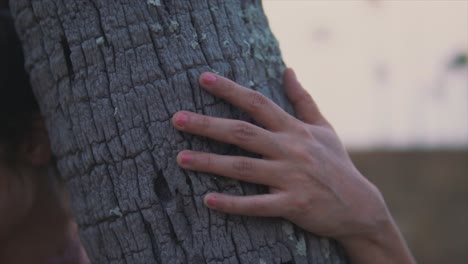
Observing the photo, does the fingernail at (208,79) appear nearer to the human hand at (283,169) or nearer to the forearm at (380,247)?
the human hand at (283,169)

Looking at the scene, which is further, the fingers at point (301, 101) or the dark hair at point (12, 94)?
the dark hair at point (12, 94)

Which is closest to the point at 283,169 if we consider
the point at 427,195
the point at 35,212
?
the point at 35,212

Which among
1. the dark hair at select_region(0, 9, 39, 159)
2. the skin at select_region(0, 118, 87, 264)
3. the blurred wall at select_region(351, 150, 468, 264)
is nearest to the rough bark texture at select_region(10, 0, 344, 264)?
the dark hair at select_region(0, 9, 39, 159)

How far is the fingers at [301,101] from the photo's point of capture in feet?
6.60

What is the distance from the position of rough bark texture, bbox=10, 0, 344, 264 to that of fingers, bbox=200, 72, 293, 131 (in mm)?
35

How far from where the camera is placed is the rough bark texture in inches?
70.4

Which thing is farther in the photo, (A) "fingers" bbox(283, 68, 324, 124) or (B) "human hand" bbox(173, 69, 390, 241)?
(A) "fingers" bbox(283, 68, 324, 124)

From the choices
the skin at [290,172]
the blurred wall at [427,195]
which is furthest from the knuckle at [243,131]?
the blurred wall at [427,195]

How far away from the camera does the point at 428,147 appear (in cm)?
1101

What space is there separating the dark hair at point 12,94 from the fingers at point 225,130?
27.9 inches

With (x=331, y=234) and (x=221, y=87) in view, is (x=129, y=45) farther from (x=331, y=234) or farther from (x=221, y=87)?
(x=331, y=234)

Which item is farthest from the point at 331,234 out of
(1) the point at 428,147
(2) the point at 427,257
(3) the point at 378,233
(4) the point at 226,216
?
(1) the point at 428,147

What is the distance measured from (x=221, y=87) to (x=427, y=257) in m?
Result: 8.99

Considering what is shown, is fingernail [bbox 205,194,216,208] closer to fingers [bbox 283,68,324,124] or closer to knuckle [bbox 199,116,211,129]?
knuckle [bbox 199,116,211,129]
